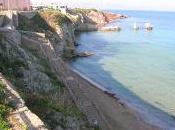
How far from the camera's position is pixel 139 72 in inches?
2349

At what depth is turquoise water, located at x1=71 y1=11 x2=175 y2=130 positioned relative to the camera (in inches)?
1679

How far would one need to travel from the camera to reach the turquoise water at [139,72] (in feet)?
140

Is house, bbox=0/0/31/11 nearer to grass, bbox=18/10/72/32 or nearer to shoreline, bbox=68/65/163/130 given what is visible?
grass, bbox=18/10/72/32

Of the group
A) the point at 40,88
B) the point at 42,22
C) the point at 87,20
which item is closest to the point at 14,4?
the point at 42,22

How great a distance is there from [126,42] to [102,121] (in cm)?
6525

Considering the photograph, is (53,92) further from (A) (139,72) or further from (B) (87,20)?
(B) (87,20)

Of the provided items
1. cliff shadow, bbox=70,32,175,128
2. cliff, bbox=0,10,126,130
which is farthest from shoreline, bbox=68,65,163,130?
cliff, bbox=0,10,126,130

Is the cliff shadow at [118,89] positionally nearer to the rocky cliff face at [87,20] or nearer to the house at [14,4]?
the house at [14,4]

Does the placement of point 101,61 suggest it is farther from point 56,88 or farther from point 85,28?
point 85,28

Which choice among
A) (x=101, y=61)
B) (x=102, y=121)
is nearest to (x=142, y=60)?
(x=101, y=61)

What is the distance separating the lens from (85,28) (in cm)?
12406

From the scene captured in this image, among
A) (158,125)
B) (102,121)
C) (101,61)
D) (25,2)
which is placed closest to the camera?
(102,121)

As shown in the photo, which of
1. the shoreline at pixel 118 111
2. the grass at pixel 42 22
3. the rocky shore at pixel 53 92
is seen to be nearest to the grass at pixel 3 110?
the rocky shore at pixel 53 92

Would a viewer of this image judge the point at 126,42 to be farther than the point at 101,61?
Yes
